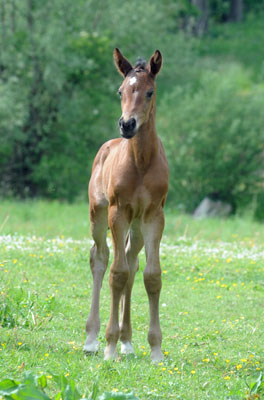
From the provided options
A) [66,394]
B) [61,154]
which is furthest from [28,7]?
[66,394]

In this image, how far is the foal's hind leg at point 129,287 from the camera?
706 cm

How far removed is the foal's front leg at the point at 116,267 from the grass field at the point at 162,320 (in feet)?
0.72

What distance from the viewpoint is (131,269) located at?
7.18 m

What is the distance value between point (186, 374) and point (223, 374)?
0.40 metres

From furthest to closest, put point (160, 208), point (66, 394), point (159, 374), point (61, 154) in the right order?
1. point (61, 154)
2. point (160, 208)
3. point (159, 374)
4. point (66, 394)

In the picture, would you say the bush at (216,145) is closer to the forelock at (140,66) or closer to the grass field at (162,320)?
the grass field at (162,320)

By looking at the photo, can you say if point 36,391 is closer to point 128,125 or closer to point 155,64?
point 128,125

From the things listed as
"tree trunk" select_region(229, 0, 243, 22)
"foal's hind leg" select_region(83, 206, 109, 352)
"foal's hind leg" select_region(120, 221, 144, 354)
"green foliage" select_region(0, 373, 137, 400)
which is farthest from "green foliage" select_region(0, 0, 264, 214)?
"tree trunk" select_region(229, 0, 243, 22)

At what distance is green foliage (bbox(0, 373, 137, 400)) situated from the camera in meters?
4.70

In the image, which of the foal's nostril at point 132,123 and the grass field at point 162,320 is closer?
the grass field at point 162,320

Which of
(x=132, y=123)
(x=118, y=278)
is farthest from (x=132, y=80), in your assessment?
(x=118, y=278)

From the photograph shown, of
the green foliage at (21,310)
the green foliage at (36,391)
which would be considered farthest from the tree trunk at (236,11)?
the green foliage at (36,391)

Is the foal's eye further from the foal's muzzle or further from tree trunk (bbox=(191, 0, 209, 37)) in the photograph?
tree trunk (bbox=(191, 0, 209, 37))

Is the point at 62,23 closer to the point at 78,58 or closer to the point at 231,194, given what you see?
the point at 78,58
